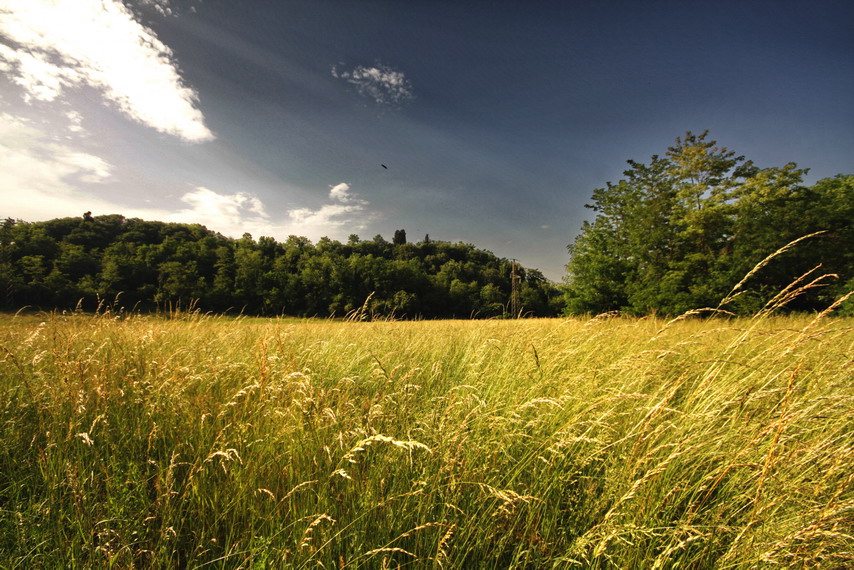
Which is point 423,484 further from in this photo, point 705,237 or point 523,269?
point 523,269

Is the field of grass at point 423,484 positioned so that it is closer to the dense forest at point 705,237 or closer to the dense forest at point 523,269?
the dense forest at point 523,269

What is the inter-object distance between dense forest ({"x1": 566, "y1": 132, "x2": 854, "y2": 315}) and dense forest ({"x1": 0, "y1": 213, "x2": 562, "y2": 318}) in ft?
34.0

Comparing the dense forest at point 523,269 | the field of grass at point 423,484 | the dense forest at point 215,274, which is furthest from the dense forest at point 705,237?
the field of grass at point 423,484

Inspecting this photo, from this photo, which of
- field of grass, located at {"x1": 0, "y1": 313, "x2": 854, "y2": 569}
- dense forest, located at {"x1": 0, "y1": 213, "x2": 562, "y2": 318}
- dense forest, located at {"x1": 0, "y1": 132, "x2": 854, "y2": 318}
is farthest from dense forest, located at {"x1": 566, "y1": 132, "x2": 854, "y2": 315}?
field of grass, located at {"x1": 0, "y1": 313, "x2": 854, "y2": 569}

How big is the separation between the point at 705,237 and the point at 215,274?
61553mm

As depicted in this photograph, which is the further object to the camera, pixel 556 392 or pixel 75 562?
pixel 556 392

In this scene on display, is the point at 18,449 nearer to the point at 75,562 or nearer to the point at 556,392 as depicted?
the point at 75,562

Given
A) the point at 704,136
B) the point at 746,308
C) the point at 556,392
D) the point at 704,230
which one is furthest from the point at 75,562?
the point at 704,136

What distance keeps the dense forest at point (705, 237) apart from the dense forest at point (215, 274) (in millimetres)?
10368

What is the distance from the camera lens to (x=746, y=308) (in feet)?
47.0

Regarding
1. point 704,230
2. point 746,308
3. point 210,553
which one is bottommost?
point 210,553

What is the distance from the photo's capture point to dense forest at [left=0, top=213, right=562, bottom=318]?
39938 millimetres

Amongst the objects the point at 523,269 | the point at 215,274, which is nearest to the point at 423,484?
the point at 215,274

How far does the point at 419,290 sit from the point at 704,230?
4878 centimetres
